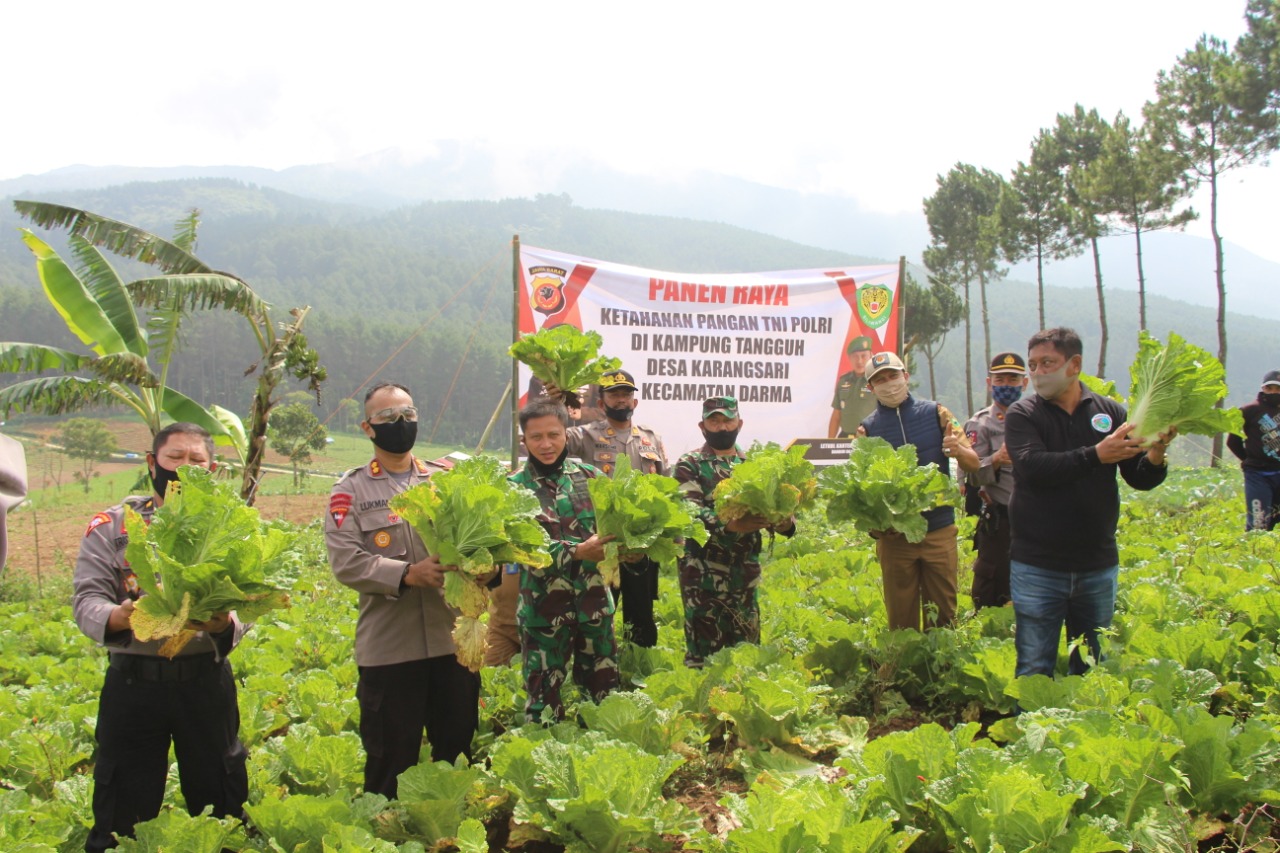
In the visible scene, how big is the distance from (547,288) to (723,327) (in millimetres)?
2175

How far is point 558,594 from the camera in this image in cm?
432

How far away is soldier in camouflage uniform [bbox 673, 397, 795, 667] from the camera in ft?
17.3

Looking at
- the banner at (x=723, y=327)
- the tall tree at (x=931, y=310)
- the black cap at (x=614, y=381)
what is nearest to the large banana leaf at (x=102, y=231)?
the banner at (x=723, y=327)

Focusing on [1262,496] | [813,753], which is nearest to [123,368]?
[813,753]

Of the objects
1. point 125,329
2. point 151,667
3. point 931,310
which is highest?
point 931,310

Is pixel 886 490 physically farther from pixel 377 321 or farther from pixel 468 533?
pixel 377 321

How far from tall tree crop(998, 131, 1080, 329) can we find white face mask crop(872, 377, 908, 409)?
31.8 meters

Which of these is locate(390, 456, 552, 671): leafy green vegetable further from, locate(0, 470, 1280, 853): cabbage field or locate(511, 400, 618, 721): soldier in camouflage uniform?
locate(511, 400, 618, 721): soldier in camouflage uniform

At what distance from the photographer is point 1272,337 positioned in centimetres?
16475

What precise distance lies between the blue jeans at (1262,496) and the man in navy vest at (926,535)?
4.39 metres

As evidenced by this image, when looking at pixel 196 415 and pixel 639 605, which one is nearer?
pixel 639 605

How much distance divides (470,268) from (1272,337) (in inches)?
6204

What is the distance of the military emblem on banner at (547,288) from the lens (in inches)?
360

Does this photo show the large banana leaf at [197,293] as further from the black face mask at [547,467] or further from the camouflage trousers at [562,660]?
the camouflage trousers at [562,660]
